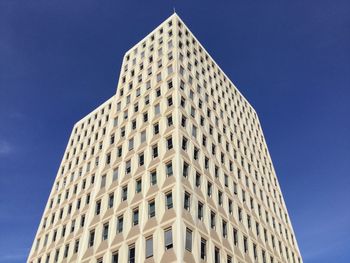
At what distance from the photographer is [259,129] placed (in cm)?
6838

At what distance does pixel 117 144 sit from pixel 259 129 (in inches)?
1365

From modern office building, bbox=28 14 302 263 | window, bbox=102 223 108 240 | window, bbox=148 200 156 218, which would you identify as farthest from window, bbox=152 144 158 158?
window, bbox=102 223 108 240

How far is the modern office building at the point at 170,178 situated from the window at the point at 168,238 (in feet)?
0.33

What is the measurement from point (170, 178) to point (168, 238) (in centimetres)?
623

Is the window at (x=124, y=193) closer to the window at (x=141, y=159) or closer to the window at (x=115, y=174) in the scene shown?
the window at (x=115, y=174)

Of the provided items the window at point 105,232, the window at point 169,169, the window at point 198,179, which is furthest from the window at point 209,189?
the window at point 105,232

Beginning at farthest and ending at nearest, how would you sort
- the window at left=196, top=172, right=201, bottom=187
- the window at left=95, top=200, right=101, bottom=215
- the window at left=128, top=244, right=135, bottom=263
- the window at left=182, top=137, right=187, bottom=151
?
the window at left=95, top=200, right=101, bottom=215 < the window at left=182, top=137, right=187, bottom=151 < the window at left=196, top=172, right=201, bottom=187 < the window at left=128, top=244, right=135, bottom=263

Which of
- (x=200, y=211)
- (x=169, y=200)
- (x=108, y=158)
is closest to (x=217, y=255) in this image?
(x=200, y=211)

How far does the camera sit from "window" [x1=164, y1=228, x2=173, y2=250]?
28.7 metres

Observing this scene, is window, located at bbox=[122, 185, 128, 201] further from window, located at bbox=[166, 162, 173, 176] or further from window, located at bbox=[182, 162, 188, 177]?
window, located at bbox=[182, 162, 188, 177]

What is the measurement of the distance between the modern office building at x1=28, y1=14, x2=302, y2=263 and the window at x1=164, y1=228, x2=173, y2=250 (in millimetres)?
100

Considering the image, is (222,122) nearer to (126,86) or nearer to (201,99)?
(201,99)

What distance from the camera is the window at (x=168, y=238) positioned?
2868cm

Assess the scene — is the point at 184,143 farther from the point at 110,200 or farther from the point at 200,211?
the point at 110,200
